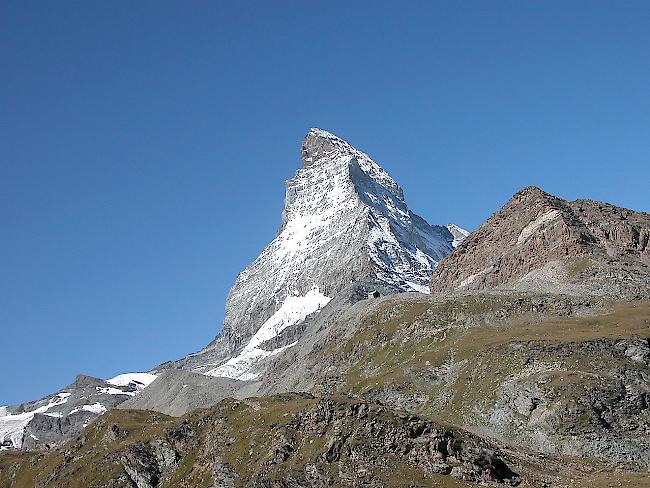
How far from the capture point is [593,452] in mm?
125125

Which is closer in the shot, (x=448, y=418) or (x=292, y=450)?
(x=292, y=450)

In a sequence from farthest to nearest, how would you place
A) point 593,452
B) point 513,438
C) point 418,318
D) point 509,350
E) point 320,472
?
point 418,318, point 509,350, point 513,438, point 593,452, point 320,472

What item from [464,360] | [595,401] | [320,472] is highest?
[464,360]

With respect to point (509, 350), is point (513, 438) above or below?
below

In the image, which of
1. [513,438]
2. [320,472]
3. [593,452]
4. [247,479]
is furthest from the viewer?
[513,438]

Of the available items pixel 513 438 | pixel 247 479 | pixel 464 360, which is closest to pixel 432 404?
pixel 464 360

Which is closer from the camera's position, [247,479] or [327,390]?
[247,479]

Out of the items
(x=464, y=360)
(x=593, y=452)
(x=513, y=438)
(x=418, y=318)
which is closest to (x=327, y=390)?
(x=418, y=318)

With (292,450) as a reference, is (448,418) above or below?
above

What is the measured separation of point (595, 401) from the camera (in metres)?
132

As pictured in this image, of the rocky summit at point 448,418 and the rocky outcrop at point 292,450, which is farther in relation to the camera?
the rocky summit at point 448,418

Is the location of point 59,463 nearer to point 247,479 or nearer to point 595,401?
point 247,479

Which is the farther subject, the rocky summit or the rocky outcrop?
the rocky summit

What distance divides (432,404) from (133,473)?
164ft
